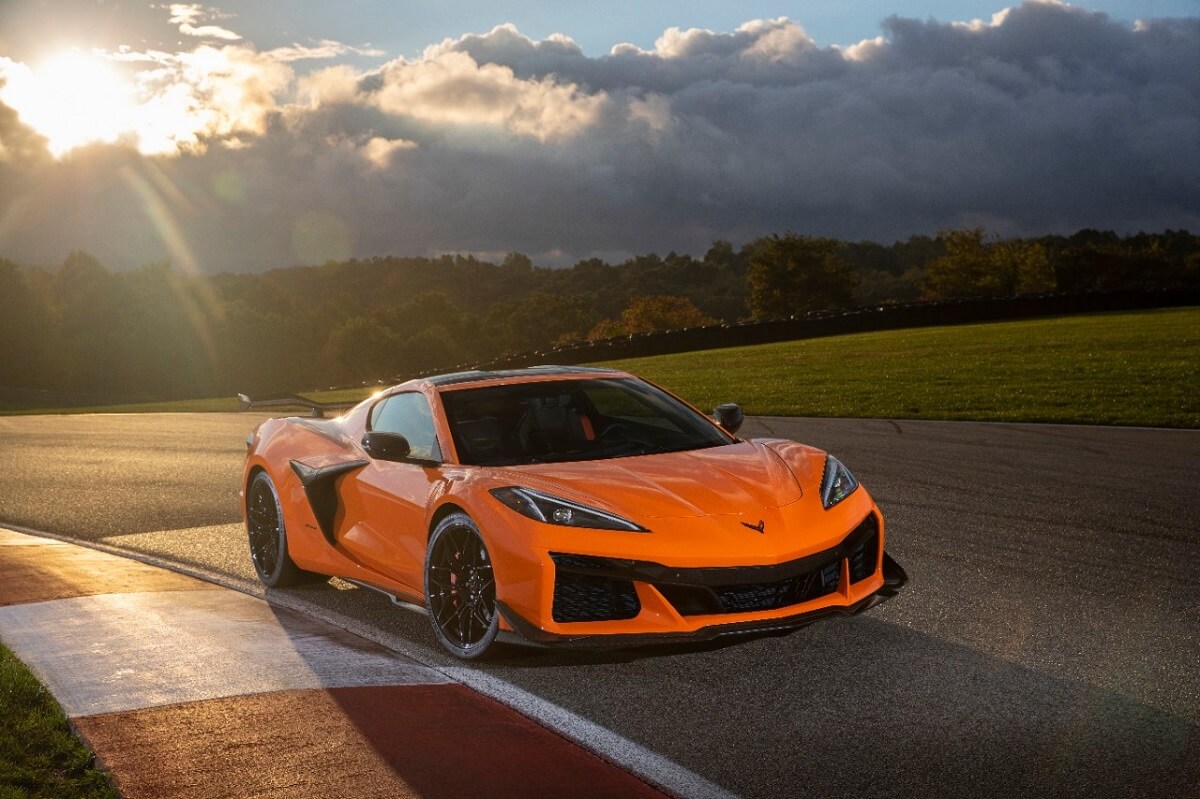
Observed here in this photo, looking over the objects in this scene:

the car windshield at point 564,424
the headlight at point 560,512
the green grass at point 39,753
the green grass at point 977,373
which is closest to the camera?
the green grass at point 39,753

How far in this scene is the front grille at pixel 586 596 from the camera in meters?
5.61

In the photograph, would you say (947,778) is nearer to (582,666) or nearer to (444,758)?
(444,758)

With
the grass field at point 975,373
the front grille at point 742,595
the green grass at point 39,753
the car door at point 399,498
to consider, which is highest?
the car door at point 399,498

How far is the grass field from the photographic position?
2105 centimetres

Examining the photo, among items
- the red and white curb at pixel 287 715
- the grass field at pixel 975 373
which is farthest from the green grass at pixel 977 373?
the red and white curb at pixel 287 715

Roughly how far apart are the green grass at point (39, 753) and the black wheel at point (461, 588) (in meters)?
1.74

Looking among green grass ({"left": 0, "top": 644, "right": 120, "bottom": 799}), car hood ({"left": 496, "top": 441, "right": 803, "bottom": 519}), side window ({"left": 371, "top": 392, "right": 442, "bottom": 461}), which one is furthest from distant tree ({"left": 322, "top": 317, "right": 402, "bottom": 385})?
green grass ({"left": 0, "top": 644, "right": 120, "bottom": 799})

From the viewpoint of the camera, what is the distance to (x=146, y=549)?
9.98 metres

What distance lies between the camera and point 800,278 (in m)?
121

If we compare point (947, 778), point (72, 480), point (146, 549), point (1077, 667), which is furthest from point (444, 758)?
point (72, 480)

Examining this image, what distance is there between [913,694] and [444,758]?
196 cm

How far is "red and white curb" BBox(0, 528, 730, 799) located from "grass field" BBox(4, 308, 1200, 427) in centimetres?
1468

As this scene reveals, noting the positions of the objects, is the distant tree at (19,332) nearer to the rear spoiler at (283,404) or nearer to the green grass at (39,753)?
the rear spoiler at (283,404)

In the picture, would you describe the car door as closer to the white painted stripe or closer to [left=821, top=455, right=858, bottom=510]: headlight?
the white painted stripe
